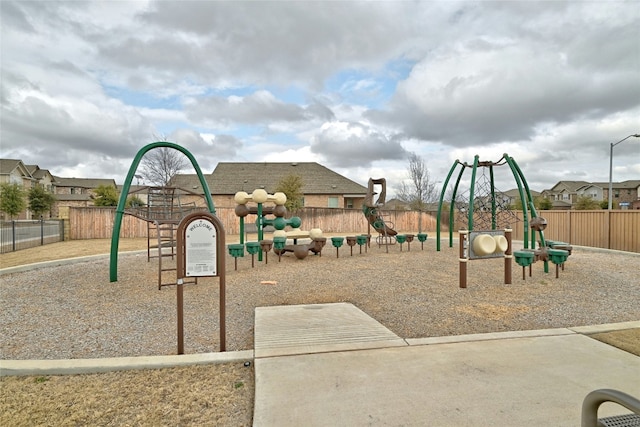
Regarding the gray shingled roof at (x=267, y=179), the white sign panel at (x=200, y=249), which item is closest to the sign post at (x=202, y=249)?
the white sign panel at (x=200, y=249)

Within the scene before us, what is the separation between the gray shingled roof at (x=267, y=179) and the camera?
129 feet

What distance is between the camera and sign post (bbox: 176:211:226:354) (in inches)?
169

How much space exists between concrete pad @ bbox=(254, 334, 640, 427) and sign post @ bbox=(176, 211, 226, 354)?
114 cm

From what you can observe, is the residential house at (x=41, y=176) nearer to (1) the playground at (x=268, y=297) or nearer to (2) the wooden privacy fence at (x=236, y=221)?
(2) the wooden privacy fence at (x=236, y=221)

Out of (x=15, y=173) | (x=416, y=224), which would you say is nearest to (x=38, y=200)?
(x=15, y=173)

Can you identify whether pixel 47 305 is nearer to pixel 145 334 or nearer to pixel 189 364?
pixel 145 334

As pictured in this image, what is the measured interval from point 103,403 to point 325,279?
614 centimetres

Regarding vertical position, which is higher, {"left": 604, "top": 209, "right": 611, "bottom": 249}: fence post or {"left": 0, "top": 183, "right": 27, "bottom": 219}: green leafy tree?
{"left": 0, "top": 183, "right": 27, "bottom": 219}: green leafy tree

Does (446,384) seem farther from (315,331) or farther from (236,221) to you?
(236,221)

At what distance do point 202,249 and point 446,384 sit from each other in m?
2.90

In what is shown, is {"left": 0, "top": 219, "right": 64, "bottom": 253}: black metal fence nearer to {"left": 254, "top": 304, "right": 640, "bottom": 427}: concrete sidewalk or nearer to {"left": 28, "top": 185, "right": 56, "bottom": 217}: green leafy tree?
{"left": 254, "top": 304, "right": 640, "bottom": 427}: concrete sidewalk

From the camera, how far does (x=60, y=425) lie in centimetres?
272

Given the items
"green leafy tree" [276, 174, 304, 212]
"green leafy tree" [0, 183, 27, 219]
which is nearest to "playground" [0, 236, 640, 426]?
"green leafy tree" [276, 174, 304, 212]

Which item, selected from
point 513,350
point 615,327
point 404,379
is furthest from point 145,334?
point 615,327
